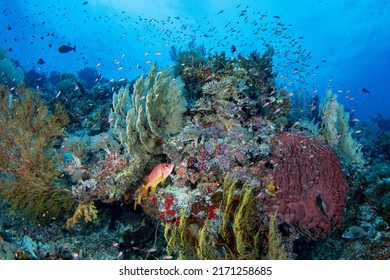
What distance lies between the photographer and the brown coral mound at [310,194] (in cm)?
407

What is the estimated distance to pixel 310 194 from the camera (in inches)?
161

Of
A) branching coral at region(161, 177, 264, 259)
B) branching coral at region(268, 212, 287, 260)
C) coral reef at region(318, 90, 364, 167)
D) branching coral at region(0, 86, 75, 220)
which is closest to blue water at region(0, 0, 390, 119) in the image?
coral reef at region(318, 90, 364, 167)

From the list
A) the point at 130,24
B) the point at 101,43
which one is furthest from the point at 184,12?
the point at 101,43

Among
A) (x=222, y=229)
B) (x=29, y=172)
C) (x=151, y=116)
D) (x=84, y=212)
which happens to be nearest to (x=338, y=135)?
(x=222, y=229)

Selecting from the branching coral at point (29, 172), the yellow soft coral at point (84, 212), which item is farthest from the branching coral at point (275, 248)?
the branching coral at point (29, 172)

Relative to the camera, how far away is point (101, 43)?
86.1 meters

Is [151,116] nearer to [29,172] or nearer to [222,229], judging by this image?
[222,229]

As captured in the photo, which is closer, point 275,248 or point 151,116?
point 275,248

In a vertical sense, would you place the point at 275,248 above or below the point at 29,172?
below

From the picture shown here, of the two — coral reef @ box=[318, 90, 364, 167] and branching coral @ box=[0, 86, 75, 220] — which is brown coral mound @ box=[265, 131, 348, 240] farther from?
branching coral @ box=[0, 86, 75, 220]

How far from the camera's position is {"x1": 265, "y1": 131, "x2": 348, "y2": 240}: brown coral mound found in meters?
4.07

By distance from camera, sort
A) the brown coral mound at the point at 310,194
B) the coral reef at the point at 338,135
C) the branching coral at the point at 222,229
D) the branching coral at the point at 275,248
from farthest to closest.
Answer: the coral reef at the point at 338,135, the brown coral mound at the point at 310,194, the branching coral at the point at 222,229, the branching coral at the point at 275,248

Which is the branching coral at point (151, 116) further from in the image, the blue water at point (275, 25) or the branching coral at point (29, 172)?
the blue water at point (275, 25)
